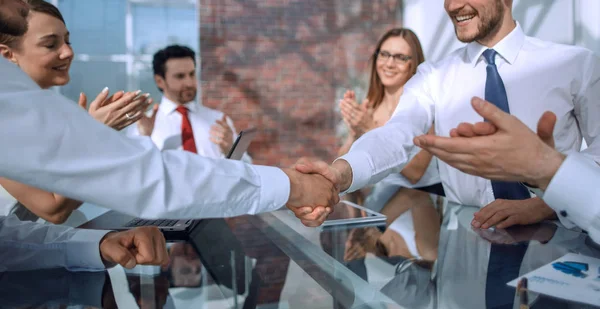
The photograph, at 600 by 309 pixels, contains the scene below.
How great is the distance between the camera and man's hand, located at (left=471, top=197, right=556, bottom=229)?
4.51 feet

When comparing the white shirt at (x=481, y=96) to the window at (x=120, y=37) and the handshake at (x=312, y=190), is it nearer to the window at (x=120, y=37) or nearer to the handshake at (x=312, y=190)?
the handshake at (x=312, y=190)

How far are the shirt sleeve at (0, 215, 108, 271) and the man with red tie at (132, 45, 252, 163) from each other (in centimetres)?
231

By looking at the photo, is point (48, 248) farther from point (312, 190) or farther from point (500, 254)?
point (500, 254)

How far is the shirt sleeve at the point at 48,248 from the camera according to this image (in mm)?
1043

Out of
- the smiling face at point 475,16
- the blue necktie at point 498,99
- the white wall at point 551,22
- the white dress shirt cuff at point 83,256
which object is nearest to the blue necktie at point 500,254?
the blue necktie at point 498,99

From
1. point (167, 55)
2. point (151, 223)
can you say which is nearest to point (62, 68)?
point (151, 223)

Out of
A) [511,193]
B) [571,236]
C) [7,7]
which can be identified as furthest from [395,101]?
[7,7]

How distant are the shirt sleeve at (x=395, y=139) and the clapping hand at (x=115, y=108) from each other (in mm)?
985

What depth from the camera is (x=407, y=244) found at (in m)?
1.17

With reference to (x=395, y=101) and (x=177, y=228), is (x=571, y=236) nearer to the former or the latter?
(x=177, y=228)

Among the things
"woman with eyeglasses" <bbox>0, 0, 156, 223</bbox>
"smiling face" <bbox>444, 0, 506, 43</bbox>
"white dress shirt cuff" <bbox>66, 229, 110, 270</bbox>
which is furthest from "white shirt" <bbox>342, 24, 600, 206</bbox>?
"woman with eyeglasses" <bbox>0, 0, 156, 223</bbox>

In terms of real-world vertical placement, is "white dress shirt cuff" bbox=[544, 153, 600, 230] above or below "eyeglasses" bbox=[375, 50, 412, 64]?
below

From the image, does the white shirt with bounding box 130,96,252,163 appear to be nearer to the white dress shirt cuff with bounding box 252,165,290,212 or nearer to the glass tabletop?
the glass tabletop

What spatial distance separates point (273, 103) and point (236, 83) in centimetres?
46
